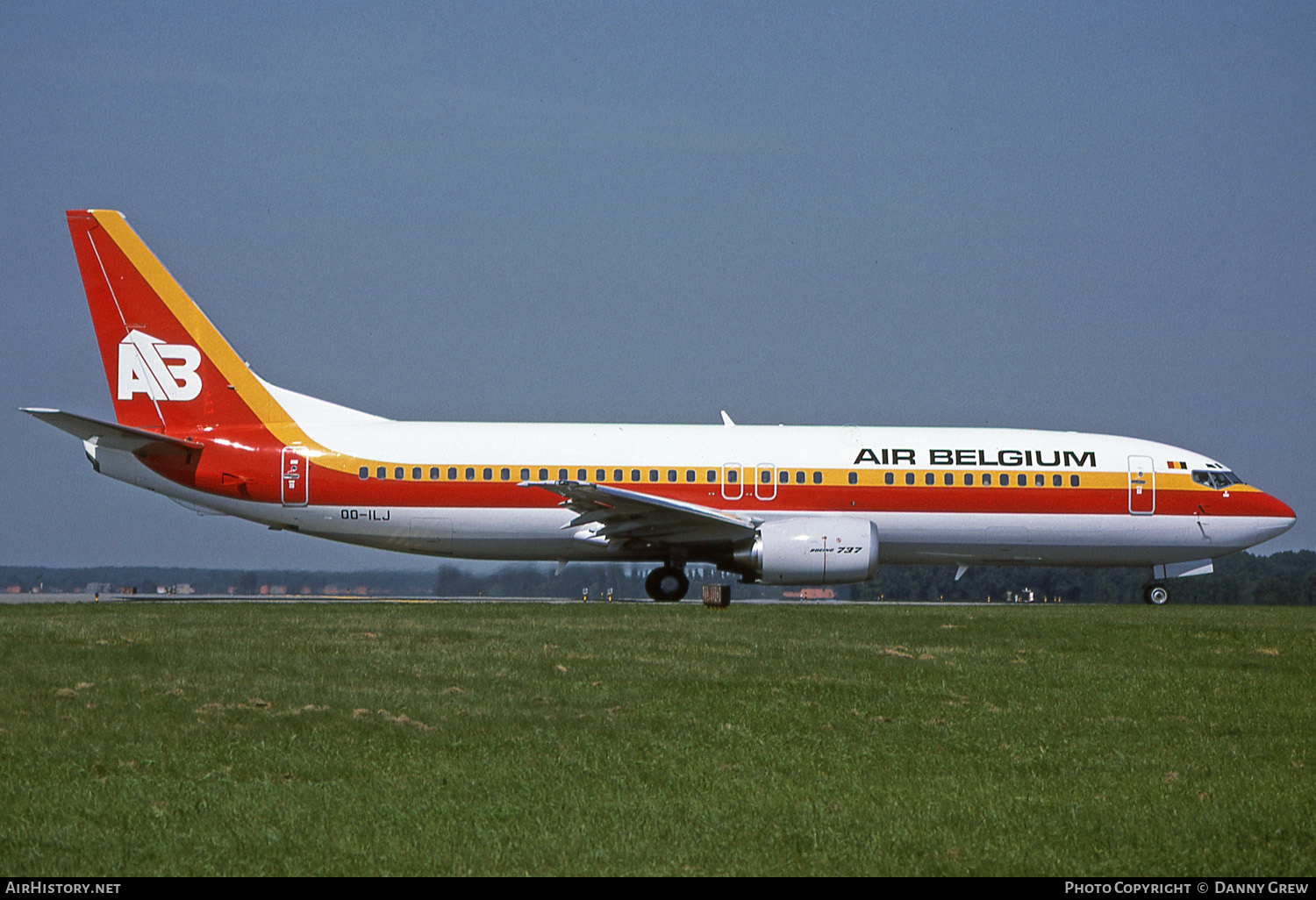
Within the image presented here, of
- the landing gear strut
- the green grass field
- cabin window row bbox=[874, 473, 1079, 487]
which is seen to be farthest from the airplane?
the green grass field

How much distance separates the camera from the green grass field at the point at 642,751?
9547mm

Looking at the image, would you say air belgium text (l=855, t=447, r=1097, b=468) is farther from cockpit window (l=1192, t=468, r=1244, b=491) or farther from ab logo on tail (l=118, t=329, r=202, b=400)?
ab logo on tail (l=118, t=329, r=202, b=400)

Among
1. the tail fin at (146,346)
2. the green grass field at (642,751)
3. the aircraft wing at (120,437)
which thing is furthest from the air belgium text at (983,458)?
the aircraft wing at (120,437)

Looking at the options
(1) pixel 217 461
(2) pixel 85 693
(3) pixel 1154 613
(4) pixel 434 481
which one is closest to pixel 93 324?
(1) pixel 217 461

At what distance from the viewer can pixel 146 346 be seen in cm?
3067

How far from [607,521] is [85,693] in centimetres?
1651

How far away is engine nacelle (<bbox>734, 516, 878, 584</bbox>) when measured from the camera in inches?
1136

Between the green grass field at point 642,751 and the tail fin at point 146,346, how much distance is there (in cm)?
1080

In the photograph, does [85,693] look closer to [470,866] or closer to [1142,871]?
[470,866]

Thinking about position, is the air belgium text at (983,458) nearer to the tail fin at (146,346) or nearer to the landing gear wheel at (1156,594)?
the landing gear wheel at (1156,594)

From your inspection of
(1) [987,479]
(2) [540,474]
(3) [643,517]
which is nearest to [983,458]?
(1) [987,479]

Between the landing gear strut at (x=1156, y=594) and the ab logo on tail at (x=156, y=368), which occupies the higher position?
the ab logo on tail at (x=156, y=368)

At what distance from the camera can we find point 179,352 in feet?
101

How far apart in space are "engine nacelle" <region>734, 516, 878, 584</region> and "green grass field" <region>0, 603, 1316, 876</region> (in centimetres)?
810
